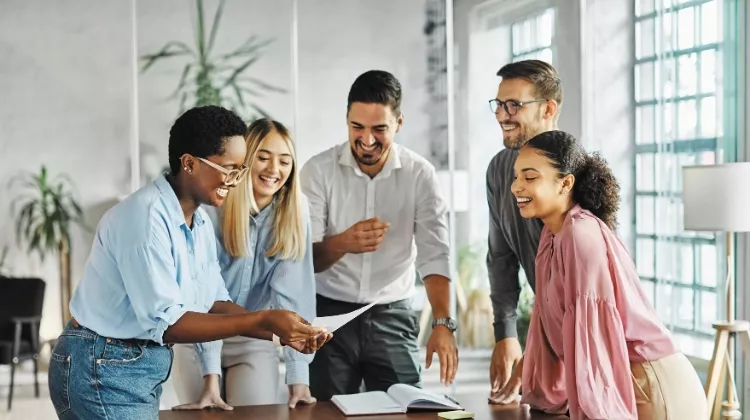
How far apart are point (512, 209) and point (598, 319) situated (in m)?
0.87

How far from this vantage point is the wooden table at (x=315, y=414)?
9.14 ft

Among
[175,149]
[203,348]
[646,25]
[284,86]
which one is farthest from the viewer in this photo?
[646,25]

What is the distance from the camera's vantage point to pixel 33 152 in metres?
4.51

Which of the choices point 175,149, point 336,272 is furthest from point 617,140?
point 175,149

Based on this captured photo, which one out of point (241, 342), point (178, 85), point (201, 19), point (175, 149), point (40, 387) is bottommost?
point (40, 387)

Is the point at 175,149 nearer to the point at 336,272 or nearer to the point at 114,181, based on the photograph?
the point at 336,272

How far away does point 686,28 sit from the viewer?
16.9 ft

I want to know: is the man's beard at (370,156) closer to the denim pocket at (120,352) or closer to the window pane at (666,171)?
the denim pocket at (120,352)

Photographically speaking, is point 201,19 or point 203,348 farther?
point 201,19

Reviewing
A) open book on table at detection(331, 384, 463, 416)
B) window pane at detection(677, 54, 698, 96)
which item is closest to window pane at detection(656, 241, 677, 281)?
window pane at detection(677, 54, 698, 96)

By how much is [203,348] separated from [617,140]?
9.75 ft

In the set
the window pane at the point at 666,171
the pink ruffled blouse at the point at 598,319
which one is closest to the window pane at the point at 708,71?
the window pane at the point at 666,171

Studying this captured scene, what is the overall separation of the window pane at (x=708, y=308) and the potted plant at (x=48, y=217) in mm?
3323

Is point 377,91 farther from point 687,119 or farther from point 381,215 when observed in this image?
point 687,119
